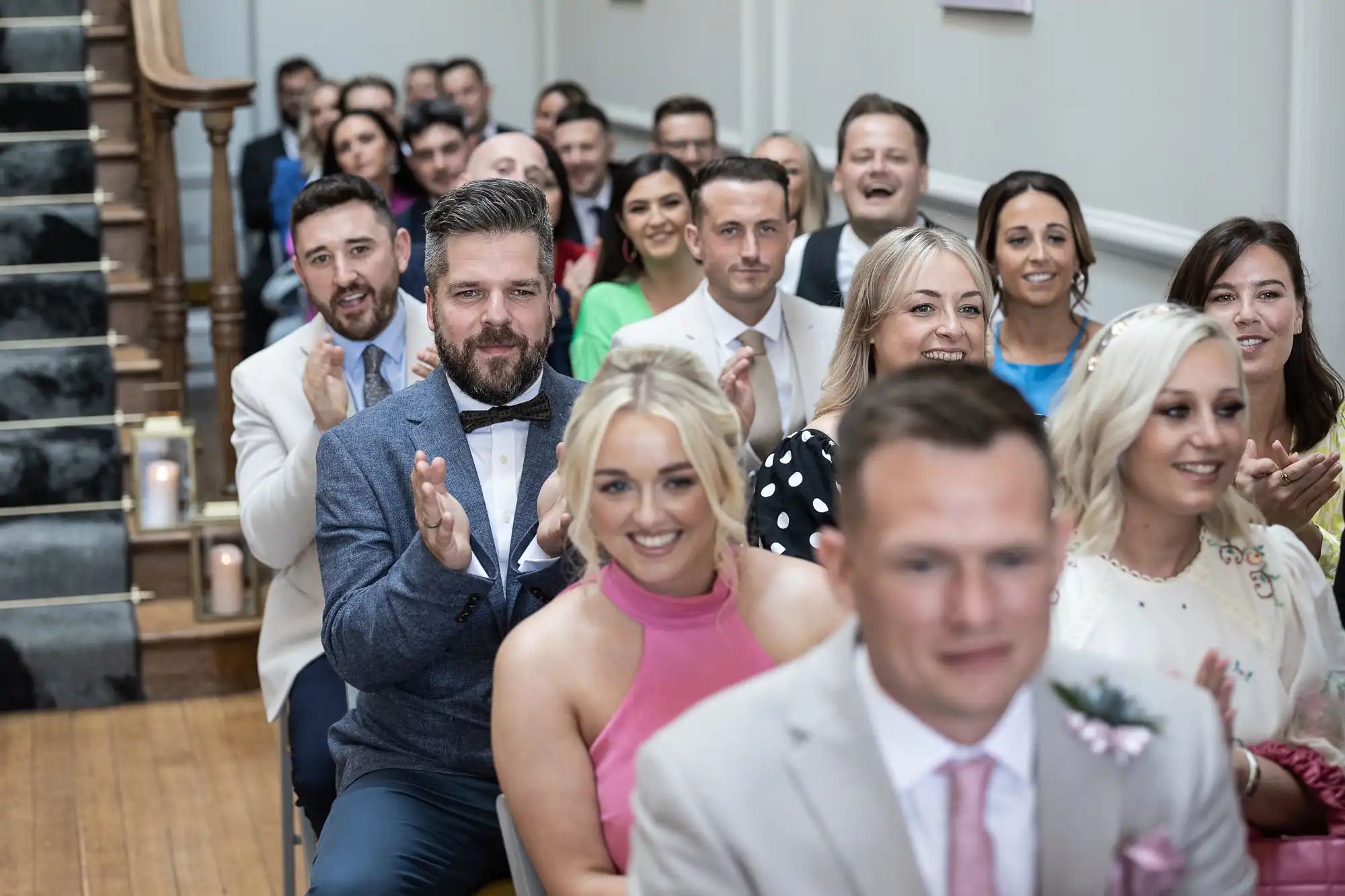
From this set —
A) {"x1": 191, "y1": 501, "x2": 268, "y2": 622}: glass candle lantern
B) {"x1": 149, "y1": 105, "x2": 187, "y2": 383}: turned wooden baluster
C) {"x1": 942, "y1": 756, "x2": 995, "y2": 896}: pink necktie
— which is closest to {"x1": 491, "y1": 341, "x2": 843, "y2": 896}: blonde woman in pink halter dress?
{"x1": 942, "y1": 756, "x2": 995, "y2": 896}: pink necktie

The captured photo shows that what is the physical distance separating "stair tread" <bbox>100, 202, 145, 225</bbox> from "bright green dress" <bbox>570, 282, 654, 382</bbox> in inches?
90.4

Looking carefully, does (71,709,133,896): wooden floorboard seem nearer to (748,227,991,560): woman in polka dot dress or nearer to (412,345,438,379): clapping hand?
(412,345,438,379): clapping hand

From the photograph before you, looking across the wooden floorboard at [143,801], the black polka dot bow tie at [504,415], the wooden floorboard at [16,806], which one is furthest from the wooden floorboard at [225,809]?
the black polka dot bow tie at [504,415]

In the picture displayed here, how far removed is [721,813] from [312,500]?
1.74 metres

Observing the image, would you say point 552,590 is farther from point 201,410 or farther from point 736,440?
point 201,410

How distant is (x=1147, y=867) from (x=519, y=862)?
864mm

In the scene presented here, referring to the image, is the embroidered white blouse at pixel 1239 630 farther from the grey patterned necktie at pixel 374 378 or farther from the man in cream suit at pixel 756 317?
the grey patterned necktie at pixel 374 378

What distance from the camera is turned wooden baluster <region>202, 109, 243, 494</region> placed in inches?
194

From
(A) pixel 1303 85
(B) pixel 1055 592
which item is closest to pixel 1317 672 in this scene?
(B) pixel 1055 592

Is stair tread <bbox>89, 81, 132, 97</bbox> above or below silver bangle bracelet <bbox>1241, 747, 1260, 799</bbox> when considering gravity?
above

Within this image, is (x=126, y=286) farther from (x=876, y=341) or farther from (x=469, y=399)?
(x=876, y=341)

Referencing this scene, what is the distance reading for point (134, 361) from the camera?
5512 millimetres

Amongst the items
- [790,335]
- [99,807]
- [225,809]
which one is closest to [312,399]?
[790,335]

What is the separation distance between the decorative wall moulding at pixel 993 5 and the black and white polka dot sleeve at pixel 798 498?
2118 mm
